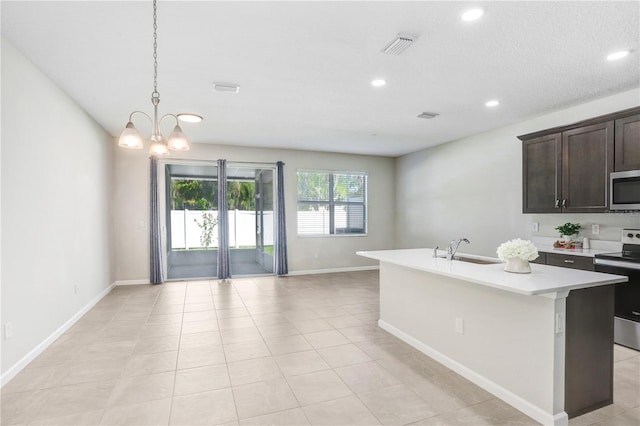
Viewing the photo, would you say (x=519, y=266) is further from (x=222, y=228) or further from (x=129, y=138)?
(x=222, y=228)

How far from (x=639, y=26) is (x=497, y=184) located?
3.00 metres

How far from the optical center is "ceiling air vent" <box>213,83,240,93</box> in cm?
350

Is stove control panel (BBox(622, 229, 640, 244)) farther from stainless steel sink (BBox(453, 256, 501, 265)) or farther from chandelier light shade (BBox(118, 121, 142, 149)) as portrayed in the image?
chandelier light shade (BBox(118, 121, 142, 149))

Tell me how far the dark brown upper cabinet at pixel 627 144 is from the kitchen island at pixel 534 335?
1793 millimetres

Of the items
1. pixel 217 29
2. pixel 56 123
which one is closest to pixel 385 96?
pixel 217 29

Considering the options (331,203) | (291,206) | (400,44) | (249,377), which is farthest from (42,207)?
(331,203)

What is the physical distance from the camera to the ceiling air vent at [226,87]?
11.5 ft

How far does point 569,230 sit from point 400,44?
3.29 m

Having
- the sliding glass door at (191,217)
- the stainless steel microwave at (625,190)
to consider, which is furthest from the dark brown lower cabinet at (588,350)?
the sliding glass door at (191,217)

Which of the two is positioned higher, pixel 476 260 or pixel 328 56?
pixel 328 56

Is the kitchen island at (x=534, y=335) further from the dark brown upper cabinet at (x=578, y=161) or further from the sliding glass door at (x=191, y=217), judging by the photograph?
the sliding glass door at (x=191, y=217)

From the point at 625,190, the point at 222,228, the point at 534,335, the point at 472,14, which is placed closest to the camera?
the point at 534,335

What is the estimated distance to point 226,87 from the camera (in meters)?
3.55

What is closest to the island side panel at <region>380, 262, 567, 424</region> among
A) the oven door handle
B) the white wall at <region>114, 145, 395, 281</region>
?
the oven door handle
